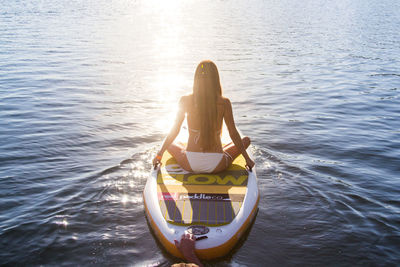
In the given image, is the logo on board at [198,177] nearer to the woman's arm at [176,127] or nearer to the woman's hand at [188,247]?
the woman's arm at [176,127]

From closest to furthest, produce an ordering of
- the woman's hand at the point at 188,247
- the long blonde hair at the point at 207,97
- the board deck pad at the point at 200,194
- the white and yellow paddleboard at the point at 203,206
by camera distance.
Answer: the woman's hand at the point at 188,247 → the white and yellow paddleboard at the point at 203,206 → the board deck pad at the point at 200,194 → the long blonde hair at the point at 207,97

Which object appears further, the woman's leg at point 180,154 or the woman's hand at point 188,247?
the woman's leg at point 180,154

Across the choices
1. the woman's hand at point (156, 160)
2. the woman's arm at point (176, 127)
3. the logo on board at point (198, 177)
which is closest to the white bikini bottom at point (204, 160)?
the logo on board at point (198, 177)

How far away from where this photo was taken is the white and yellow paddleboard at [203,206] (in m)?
4.56

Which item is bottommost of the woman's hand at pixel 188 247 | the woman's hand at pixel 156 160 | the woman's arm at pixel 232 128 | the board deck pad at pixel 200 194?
the woman's hand at pixel 188 247

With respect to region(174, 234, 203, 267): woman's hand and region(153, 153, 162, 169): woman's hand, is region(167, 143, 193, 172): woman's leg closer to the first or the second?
region(153, 153, 162, 169): woman's hand

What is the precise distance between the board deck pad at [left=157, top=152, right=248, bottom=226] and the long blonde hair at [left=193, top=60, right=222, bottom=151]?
0.65 metres

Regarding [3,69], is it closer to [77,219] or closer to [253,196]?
[77,219]

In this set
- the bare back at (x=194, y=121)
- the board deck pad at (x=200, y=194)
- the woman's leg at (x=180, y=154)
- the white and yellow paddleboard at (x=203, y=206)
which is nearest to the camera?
the white and yellow paddleboard at (x=203, y=206)

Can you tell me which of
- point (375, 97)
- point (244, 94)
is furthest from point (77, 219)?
point (375, 97)

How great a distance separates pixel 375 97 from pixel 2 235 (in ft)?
40.1

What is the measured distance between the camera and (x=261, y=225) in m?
5.42

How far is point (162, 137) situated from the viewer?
932 centimetres

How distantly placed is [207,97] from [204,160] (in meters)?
1.11
